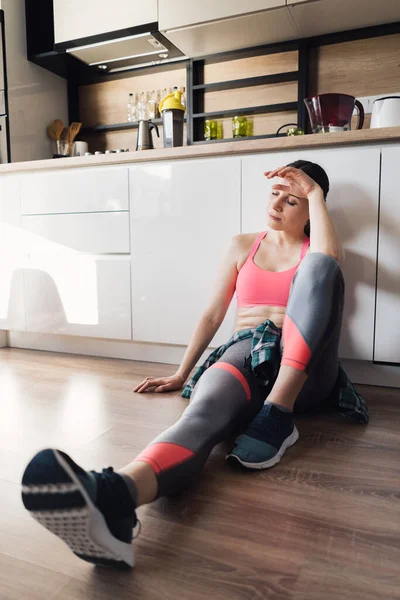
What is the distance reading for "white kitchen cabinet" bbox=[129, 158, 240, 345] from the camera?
70.8 inches

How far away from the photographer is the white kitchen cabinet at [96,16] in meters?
2.38

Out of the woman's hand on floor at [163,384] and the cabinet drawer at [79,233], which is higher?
the cabinet drawer at [79,233]

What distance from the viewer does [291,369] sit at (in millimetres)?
1111

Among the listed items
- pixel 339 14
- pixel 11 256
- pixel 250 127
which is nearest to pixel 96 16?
pixel 250 127

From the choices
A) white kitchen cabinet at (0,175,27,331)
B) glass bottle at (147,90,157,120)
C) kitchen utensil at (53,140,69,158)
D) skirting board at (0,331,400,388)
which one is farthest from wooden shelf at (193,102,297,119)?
skirting board at (0,331,400,388)

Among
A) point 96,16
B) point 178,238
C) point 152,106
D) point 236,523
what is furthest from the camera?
point 152,106

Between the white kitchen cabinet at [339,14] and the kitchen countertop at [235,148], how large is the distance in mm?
854

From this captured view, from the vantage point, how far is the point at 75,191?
2062 millimetres

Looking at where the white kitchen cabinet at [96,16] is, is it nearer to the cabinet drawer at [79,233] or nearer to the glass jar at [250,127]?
the glass jar at [250,127]

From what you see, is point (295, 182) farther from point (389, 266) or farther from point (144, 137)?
point (144, 137)

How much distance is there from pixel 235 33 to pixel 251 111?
37 cm

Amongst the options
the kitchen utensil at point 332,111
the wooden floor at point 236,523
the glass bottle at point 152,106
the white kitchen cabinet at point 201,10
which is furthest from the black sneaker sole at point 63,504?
the glass bottle at point 152,106

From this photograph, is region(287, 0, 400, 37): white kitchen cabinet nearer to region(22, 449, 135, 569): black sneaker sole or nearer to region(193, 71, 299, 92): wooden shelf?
region(193, 71, 299, 92): wooden shelf

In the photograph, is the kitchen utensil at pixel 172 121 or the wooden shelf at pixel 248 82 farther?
the wooden shelf at pixel 248 82
